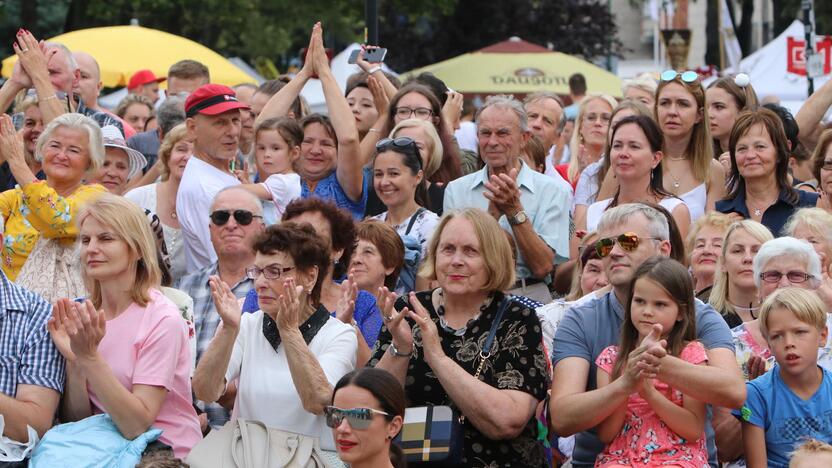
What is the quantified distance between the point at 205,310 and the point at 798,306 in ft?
9.88

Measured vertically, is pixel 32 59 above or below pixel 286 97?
above

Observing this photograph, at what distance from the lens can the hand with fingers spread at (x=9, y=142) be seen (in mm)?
7746

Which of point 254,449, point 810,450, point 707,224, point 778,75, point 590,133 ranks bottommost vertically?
point 778,75

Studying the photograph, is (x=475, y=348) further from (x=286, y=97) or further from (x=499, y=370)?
(x=286, y=97)

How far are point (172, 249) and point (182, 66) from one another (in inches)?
148

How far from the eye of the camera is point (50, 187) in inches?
295

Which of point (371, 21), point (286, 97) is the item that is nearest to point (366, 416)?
point (286, 97)

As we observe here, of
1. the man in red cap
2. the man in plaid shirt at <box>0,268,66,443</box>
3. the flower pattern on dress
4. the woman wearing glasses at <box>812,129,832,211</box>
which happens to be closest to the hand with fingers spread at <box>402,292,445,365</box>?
the flower pattern on dress

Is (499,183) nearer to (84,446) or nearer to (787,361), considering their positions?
(787,361)

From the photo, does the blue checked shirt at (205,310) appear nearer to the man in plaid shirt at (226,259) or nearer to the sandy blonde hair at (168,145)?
the man in plaid shirt at (226,259)

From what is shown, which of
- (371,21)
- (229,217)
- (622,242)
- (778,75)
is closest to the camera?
(622,242)

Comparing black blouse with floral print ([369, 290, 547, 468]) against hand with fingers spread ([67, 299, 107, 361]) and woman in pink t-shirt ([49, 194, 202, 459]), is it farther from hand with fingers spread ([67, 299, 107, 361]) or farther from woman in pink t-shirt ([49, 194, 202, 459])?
hand with fingers spread ([67, 299, 107, 361])

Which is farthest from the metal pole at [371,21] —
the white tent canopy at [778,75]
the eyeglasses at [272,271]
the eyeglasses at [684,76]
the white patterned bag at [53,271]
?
the white tent canopy at [778,75]

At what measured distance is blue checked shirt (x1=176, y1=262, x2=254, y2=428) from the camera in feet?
22.6
